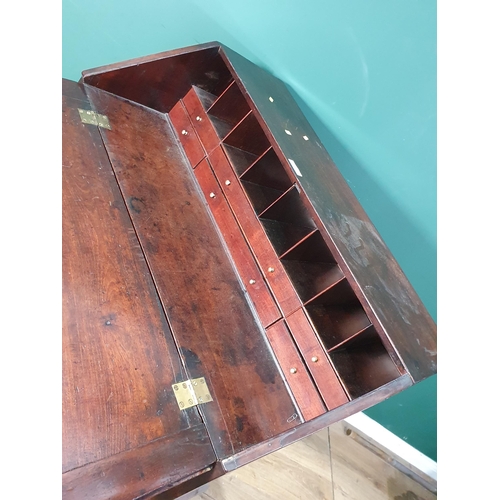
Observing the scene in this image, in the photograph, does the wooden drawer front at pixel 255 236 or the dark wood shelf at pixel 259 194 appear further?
the dark wood shelf at pixel 259 194

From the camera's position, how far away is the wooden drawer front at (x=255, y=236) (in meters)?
1.09

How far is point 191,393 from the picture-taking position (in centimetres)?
87

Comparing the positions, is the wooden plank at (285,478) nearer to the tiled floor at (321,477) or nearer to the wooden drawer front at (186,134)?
the tiled floor at (321,477)

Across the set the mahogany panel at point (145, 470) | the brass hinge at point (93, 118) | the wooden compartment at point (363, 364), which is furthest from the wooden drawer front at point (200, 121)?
the mahogany panel at point (145, 470)

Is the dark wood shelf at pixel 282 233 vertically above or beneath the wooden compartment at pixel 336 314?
above

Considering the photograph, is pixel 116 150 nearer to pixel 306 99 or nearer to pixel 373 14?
pixel 306 99

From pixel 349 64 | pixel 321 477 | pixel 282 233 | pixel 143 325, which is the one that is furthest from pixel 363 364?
pixel 349 64

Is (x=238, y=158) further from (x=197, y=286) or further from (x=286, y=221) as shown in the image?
(x=197, y=286)

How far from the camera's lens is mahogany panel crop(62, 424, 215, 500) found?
2.16 ft

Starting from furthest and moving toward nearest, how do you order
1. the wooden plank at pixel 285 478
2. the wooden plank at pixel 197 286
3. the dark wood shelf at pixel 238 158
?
the wooden plank at pixel 285 478
the dark wood shelf at pixel 238 158
the wooden plank at pixel 197 286

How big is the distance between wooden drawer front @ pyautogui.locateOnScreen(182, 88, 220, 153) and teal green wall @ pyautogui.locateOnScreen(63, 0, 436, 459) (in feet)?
1.05

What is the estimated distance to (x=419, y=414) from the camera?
5.89 feet

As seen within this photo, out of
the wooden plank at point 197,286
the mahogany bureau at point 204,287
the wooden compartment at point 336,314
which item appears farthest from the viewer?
the wooden compartment at point 336,314

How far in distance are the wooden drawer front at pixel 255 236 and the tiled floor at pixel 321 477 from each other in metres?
0.84
